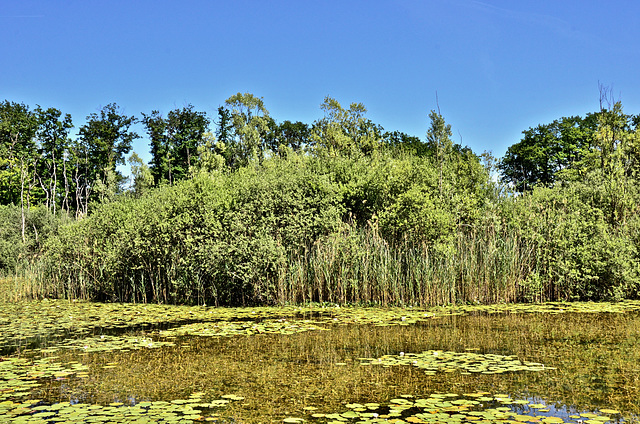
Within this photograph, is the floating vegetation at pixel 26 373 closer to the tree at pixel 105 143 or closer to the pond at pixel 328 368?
the pond at pixel 328 368

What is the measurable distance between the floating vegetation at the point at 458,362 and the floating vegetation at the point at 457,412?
1.18 meters

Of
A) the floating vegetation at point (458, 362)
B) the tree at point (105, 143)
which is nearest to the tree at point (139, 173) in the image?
the tree at point (105, 143)

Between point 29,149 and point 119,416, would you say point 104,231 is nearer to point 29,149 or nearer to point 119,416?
point 119,416

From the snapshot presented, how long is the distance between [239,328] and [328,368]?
370cm

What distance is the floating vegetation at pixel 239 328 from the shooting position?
9.80m

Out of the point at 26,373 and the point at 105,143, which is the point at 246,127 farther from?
the point at 26,373

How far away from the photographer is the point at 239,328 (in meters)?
10.3

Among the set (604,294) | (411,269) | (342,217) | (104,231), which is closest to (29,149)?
(104,231)

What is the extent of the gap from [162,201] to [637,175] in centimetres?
1600

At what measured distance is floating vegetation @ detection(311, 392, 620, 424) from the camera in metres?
4.75

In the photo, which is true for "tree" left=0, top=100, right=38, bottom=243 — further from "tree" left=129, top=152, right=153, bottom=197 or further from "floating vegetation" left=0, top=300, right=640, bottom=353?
"floating vegetation" left=0, top=300, right=640, bottom=353

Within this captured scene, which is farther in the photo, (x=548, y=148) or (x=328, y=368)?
(x=548, y=148)

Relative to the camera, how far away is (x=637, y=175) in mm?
19094

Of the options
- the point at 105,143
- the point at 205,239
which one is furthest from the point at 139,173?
the point at 205,239
